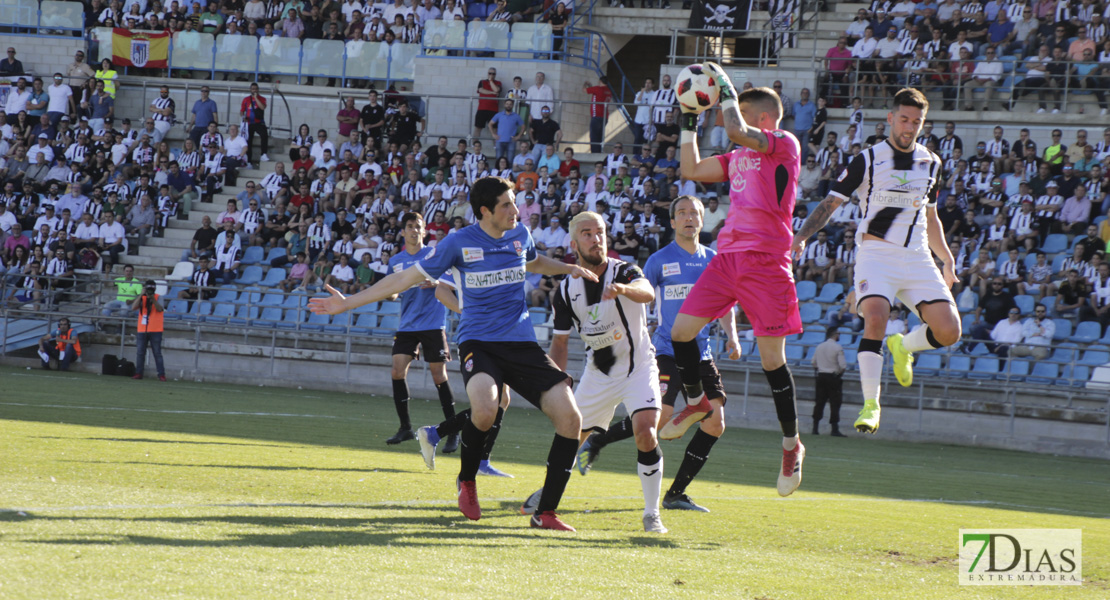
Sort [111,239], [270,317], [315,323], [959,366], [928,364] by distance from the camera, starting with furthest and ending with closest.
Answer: [111,239] → [270,317] → [315,323] → [928,364] → [959,366]

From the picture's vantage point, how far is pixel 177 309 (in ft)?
79.4

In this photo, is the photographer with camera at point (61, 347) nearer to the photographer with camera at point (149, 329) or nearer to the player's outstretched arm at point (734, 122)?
the photographer with camera at point (149, 329)

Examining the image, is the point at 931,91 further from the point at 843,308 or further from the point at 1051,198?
the point at 843,308

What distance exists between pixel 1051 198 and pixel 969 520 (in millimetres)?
13911

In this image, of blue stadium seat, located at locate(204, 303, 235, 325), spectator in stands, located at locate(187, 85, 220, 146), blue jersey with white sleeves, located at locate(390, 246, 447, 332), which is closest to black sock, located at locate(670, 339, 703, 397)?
blue jersey with white sleeves, located at locate(390, 246, 447, 332)

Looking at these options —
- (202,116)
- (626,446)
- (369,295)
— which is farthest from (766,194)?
(202,116)

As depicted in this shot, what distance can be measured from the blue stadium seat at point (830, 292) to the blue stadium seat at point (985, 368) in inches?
109

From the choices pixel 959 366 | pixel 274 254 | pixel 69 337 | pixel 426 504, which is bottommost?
pixel 69 337

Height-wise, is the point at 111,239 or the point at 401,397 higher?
the point at 111,239

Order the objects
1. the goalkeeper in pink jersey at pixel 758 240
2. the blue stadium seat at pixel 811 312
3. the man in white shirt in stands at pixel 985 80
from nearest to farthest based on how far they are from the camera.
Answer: the goalkeeper in pink jersey at pixel 758 240 → the blue stadium seat at pixel 811 312 → the man in white shirt in stands at pixel 985 80

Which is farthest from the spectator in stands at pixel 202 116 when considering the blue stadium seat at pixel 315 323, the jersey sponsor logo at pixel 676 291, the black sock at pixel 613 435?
the black sock at pixel 613 435

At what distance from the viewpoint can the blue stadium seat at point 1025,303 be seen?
767 inches

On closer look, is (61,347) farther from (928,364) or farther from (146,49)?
(928,364)

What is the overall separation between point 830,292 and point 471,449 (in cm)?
1477
